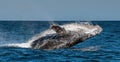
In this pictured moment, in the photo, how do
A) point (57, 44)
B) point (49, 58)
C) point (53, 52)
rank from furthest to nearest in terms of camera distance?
point (57, 44)
point (53, 52)
point (49, 58)

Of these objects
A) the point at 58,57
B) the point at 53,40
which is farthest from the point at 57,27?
the point at 58,57

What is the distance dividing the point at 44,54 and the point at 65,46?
2650mm

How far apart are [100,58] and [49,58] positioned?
2.29 meters

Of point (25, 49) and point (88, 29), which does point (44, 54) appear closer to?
point (25, 49)

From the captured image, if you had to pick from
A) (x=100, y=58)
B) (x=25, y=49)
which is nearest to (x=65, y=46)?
(x=25, y=49)

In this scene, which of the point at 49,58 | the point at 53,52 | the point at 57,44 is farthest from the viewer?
the point at 57,44

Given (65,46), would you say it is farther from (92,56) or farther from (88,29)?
(92,56)

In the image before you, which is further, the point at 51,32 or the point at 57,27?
the point at 51,32

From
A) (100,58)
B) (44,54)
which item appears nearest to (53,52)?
(44,54)

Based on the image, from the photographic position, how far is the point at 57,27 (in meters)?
21.7

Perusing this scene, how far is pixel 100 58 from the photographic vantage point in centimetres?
1948

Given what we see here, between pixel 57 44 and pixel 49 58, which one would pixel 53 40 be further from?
pixel 49 58

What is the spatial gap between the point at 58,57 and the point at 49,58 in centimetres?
54

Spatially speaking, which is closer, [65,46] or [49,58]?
[49,58]
